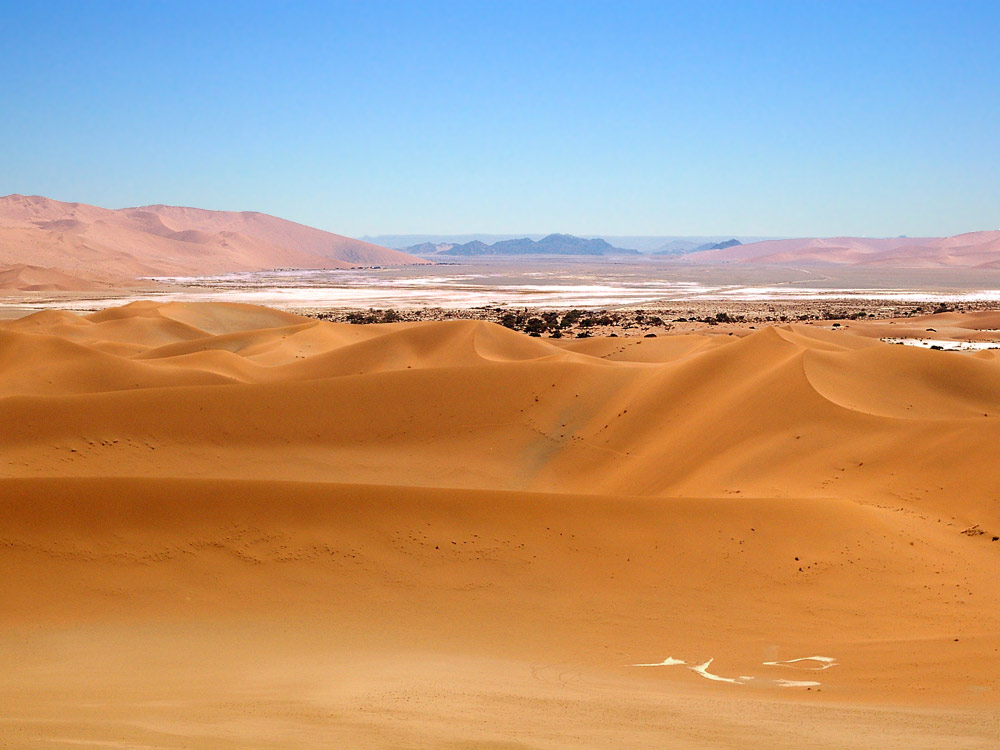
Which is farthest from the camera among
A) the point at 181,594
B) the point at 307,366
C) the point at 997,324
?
the point at 997,324

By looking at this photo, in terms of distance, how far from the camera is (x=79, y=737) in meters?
5.29

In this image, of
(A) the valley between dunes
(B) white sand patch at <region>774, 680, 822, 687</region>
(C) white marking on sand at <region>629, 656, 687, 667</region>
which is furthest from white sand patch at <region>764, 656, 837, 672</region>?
(C) white marking on sand at <region>629, 656, 687, 667</region>

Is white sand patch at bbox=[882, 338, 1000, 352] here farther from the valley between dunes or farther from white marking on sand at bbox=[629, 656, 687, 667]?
white marking on sand at bbox=[629, 656, 687, 667]

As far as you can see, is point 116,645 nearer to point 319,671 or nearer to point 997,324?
point 319,671

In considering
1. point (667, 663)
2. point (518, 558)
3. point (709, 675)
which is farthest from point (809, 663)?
point (518, 558)

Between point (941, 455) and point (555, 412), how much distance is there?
9081mm

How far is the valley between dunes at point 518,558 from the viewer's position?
6.61 metres

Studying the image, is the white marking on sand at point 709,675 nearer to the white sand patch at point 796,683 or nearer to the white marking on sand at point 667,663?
the white marking on sand at point 667,663

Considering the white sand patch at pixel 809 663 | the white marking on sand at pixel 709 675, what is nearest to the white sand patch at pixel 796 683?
the white marking on sand at pixel 709 675

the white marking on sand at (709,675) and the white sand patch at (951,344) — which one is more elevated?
the white sand patch at (951,344)

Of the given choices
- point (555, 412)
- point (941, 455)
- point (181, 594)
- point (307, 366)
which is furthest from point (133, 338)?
point (941, 455)

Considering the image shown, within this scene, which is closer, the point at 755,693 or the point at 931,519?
the point at 755,693

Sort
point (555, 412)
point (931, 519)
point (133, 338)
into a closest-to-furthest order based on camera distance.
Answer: point (931, 519)
point (555, 412)
point (133, 338)

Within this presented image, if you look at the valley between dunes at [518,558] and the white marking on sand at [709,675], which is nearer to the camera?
the valley between dunes at [518,558]
